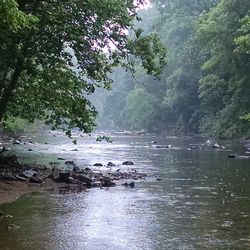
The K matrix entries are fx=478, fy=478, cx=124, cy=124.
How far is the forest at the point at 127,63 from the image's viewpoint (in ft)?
52.2

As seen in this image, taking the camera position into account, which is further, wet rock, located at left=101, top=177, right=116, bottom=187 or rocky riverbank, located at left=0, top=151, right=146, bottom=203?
wet rock, located at left=101, top=177, right=116, bottom=187

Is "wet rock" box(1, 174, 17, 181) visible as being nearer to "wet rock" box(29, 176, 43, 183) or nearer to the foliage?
"wet rock" box(29, 176, 43, 183)

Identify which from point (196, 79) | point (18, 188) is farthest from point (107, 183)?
point (196, 79)

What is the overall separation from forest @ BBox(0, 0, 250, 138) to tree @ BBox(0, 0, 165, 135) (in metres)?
0.04

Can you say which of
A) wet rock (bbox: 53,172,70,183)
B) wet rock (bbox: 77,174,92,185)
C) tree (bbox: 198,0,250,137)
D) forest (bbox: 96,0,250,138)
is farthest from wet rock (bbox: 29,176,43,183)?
tree (bbox: 198,0,250,137)

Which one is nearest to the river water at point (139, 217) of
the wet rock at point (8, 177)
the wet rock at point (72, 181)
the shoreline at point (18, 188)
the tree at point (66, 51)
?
the shoreline at point (18, 188)

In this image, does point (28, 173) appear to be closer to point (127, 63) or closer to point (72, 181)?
point (72, 181)

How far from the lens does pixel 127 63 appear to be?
18891 mm

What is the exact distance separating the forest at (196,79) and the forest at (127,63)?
0.41ft

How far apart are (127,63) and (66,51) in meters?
2.56

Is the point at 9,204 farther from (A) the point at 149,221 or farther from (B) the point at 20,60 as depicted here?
(B) the point at 20,60

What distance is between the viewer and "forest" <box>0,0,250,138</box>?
15.9 metres

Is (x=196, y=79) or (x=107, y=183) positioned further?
(x=196, y=79)

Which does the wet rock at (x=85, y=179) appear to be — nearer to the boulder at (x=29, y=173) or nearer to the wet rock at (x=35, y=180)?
the wet rock at (x=35, y=180)
